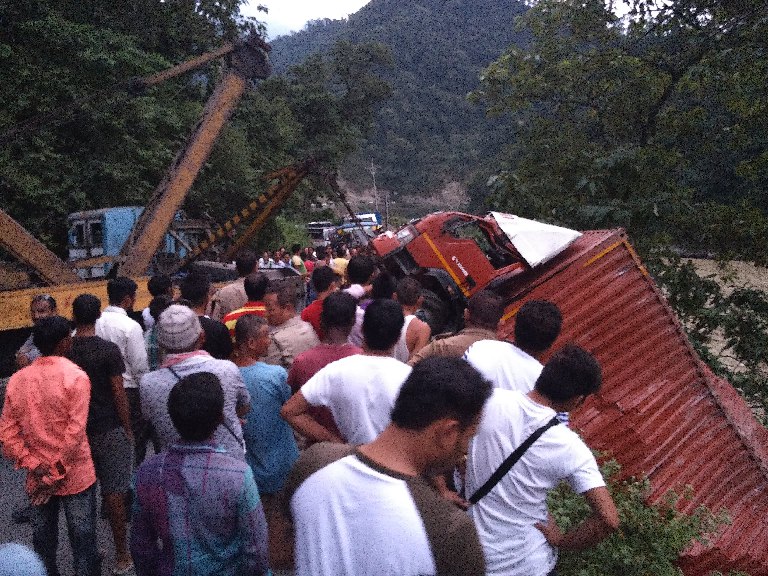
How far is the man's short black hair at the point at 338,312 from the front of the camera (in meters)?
3.40

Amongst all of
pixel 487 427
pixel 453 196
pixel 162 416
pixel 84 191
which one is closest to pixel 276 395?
pixel 162 416

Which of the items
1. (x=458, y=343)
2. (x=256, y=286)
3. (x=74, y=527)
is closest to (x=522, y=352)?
(x=458, y=343)

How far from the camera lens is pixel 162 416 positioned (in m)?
3.15

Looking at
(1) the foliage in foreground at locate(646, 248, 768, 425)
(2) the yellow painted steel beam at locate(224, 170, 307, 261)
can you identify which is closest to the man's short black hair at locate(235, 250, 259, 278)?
(1) the foliage in foreground at locate(646, 248, 768, 425)

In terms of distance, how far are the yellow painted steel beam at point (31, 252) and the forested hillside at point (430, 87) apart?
5727cm

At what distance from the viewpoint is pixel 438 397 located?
171 cm

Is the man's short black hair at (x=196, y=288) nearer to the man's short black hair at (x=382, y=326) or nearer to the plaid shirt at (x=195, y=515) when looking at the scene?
the man's short black hair at (x=382, y=326)

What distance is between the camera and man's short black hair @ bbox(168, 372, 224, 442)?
234 centimetres

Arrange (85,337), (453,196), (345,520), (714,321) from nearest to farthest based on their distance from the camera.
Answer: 1. (345,520)
2. (85,337)
3. (714,321)
4. (453,196)

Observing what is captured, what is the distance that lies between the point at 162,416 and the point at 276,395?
59 centimetres

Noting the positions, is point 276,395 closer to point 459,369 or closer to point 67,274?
point 459,369

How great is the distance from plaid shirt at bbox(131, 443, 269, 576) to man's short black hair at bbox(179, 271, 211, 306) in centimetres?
245

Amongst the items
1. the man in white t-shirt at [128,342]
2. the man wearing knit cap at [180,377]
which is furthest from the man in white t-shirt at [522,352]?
the man in white t-shirt at [128,342]

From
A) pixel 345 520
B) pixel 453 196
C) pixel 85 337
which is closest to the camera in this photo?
pixel 345 520
